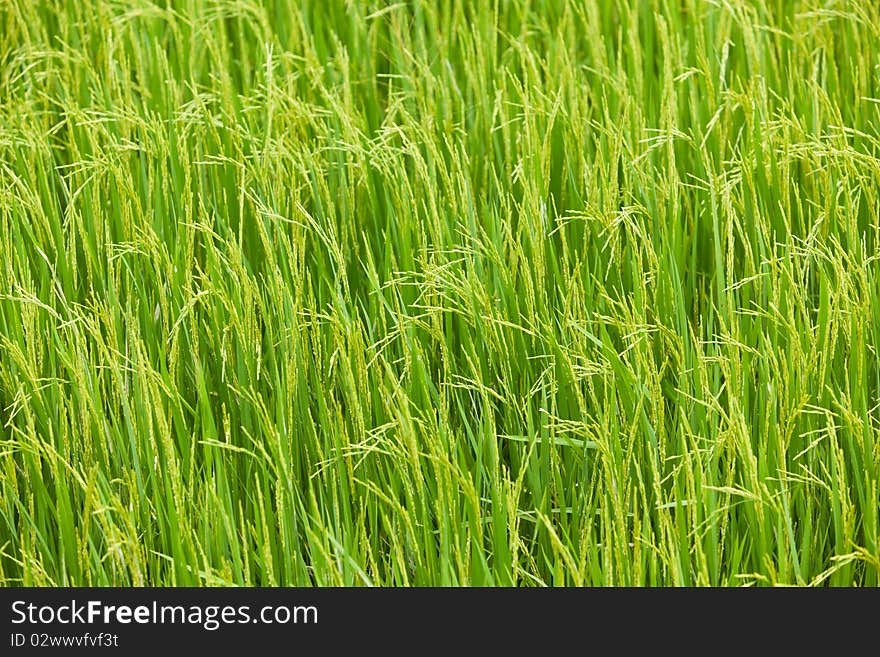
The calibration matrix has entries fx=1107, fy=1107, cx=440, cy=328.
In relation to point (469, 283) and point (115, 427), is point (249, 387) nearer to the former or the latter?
point (115, 427)

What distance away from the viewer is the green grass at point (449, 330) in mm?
1500

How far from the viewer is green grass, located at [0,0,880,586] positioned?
4.92ft

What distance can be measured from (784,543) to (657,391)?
263 mm

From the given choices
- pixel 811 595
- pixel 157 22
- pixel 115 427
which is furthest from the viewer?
pixel 157 22

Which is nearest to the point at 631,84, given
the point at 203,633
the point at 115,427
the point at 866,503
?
the point at 866,503

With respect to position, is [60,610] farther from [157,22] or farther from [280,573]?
[157,22]

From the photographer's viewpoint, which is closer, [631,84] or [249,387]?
[249,387]

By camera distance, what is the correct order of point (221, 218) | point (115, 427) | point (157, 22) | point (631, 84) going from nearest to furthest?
point (115, 427), point (221, 218), point (631, 84), point (157, 22)

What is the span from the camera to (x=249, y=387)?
1.68 meters

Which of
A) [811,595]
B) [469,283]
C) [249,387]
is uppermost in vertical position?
[469,283]

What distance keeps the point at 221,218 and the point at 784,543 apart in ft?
3.64

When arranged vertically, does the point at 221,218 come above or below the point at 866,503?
above

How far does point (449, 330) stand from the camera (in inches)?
70.2

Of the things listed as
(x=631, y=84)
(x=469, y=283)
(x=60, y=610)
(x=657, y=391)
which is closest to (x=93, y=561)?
(x=60, y=610)
